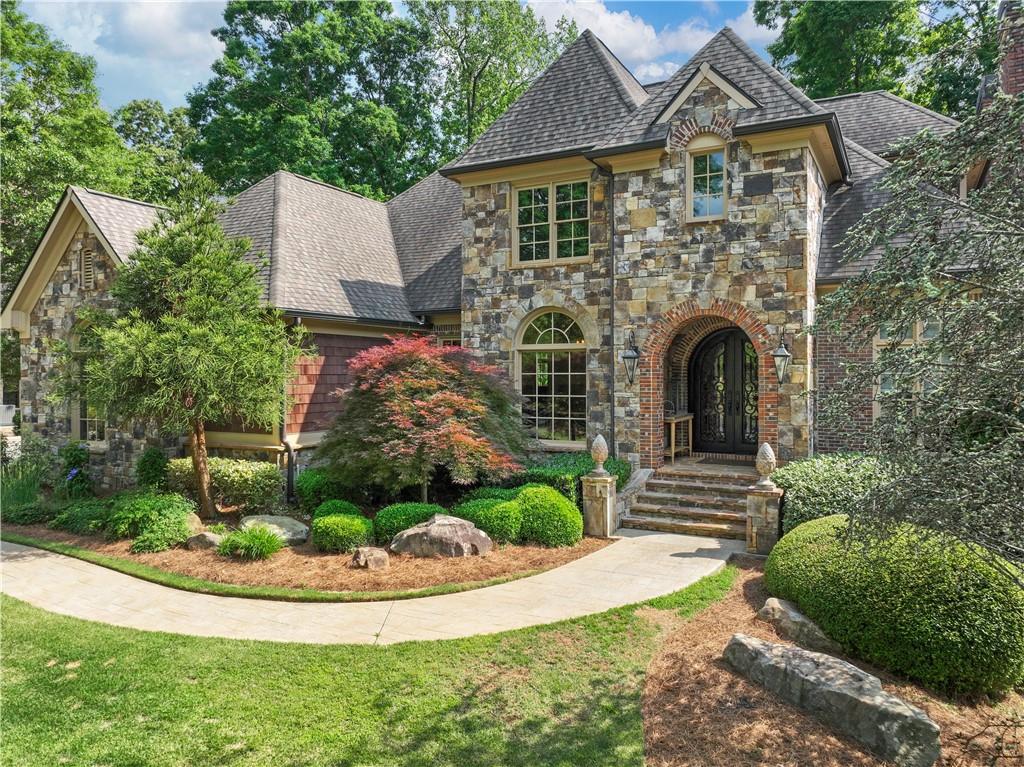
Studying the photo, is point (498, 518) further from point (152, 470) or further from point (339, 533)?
point (152, 470)

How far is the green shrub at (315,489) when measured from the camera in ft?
36.2

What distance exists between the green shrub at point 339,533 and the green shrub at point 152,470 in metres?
5.12

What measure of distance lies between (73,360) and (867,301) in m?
11.8

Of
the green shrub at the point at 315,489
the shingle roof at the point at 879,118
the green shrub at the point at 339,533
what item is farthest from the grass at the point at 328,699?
the shingle roof at the point at 879,118

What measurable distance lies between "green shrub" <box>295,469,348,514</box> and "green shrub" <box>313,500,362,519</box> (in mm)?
894

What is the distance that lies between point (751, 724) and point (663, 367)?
7911mm

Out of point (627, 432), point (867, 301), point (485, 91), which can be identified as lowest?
point (627, 432)

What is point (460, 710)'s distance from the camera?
4.79 meters

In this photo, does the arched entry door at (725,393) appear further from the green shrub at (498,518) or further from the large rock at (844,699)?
the large rock at (844,699)

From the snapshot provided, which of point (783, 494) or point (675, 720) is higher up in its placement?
point (783, 494)

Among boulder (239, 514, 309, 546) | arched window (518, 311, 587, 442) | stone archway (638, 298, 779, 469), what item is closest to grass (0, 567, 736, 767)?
boulder (239, 514, 309, 546)

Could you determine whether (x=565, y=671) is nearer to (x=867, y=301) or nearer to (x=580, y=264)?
(x=867, y=301)

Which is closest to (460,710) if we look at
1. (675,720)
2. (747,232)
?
(675,720)

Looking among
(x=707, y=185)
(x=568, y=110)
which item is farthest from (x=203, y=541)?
(x=568, y=110)
